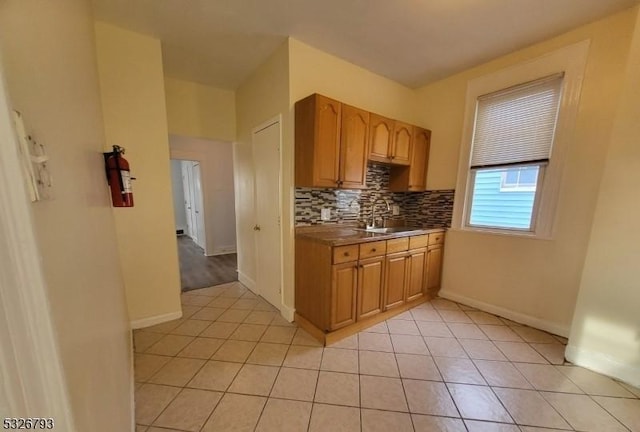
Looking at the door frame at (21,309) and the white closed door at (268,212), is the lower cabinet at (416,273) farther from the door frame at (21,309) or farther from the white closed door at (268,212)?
the door frame at (21,309)

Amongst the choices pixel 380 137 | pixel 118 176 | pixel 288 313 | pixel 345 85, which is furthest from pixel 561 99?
pixel 118 176

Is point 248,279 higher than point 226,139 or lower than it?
lower

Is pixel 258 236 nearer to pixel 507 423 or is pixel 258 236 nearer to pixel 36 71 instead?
pixel 36 71

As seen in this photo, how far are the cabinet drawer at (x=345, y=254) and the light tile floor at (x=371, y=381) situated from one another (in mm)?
783

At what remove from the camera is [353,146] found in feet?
7.89

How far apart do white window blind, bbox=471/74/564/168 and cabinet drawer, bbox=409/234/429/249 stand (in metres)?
1.02

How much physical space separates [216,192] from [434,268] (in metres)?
4.42

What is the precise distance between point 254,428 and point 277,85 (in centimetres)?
283

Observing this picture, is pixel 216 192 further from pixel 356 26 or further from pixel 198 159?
pixel 356 26

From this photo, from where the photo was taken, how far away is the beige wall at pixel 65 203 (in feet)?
1.61

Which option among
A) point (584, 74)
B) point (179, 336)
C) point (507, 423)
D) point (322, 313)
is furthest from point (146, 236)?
point (584, 74)

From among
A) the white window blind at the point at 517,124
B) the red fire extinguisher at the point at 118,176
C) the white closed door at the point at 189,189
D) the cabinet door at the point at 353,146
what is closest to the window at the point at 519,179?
the white window blind at the point at 517,124

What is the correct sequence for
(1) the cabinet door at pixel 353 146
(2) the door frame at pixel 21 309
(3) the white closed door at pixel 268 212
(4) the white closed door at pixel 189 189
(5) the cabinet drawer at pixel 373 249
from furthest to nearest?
1. (4) the white closed door at pixel 189 189
2. (3) the white closed door at pixel 268 212
3. (1) the cabinet door at pixel 353 146
4. (5) the cabinet drawer at pixel 373 249
5. (2) the door frame at pixel 21 309

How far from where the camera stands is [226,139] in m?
3.27
